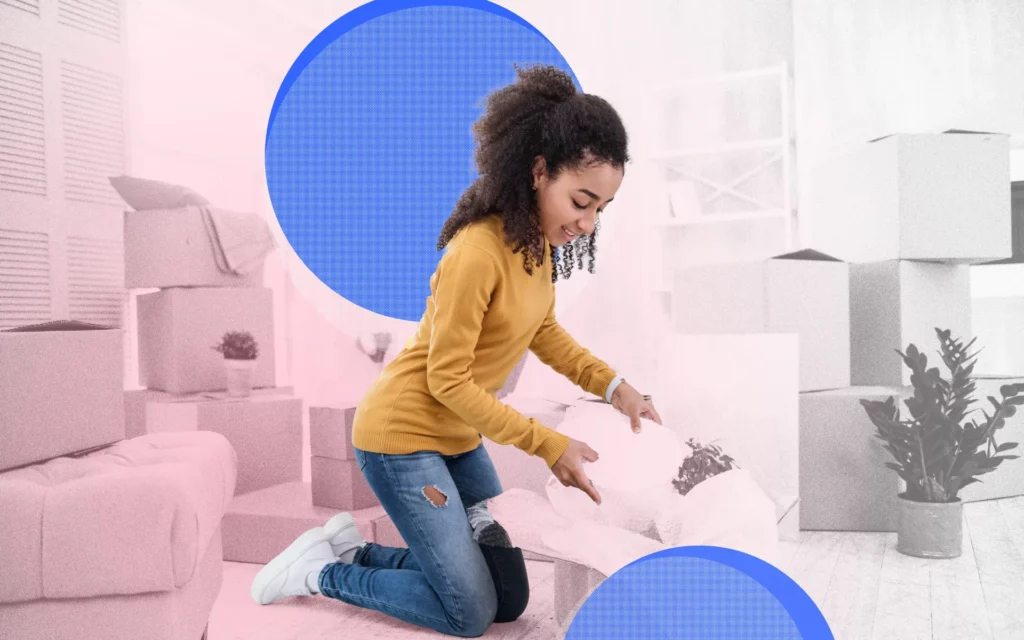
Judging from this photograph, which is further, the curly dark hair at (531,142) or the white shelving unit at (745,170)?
the white shelving unit at (745,170)

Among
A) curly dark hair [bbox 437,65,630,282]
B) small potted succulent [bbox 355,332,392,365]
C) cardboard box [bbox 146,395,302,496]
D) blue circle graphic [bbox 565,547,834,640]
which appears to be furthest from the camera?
small potted succulent [bbox 355,332,392,365]

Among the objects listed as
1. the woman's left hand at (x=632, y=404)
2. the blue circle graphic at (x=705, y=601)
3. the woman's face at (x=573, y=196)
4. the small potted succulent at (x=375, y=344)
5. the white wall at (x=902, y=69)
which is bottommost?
the blue circle graphic at (x=705, y=601)

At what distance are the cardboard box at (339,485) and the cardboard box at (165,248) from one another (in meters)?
0.57

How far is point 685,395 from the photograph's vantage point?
1.91 meters

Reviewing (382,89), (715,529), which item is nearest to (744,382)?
(715,529)

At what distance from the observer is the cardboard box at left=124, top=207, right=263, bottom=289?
2014 mm

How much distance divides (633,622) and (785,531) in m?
0.99

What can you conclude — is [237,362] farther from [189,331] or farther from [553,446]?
[553,446]

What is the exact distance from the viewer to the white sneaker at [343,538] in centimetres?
170

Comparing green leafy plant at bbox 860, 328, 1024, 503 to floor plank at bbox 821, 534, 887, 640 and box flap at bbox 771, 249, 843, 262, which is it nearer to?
floor plank at bbox 821, 534, 887, 640

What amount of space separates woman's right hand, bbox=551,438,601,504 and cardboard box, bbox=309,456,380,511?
30.7 inches

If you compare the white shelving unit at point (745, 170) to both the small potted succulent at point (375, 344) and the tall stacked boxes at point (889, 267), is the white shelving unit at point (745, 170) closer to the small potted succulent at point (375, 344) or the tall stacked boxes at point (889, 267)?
the tall stacked boxes at point (889, 267)

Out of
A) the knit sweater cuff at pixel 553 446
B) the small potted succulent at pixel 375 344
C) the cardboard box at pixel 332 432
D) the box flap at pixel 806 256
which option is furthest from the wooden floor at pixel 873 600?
the small potted succulent at pixel 375 344

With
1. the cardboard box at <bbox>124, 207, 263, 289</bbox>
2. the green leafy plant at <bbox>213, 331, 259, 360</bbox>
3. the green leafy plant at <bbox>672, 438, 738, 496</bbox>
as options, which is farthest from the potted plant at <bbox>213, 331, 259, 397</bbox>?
the green leafy plant at <bbox>672, 438, 738, 496</bbox>
